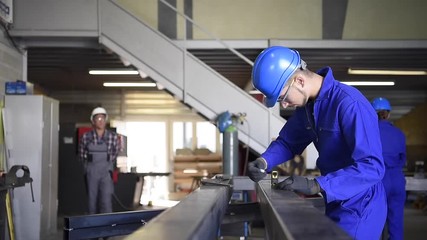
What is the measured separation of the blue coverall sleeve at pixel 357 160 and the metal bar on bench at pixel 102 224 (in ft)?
3.55

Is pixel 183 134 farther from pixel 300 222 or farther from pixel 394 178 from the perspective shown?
pixel 300 222

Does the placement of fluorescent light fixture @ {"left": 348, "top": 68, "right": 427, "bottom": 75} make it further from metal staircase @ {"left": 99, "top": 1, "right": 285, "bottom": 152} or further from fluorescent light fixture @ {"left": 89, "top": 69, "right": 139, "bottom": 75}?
fluorescent light fixture @ {"left": 89, "top": 69, "right": 139, "bottom": 75}

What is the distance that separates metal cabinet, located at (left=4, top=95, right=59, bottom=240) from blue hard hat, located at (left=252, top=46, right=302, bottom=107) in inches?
215

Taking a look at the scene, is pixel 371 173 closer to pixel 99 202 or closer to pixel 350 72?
pixel 99 202

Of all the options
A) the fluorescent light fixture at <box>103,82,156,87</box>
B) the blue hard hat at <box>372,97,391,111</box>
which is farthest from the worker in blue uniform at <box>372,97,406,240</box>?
the fluorescent light fixture at <box>103,82,156,87</box>

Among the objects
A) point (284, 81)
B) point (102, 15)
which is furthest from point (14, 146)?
point (284, 81)

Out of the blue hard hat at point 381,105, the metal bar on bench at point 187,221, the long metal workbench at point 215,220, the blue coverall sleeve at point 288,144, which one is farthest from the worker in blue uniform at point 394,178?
the metal bar on bench at point 187,221

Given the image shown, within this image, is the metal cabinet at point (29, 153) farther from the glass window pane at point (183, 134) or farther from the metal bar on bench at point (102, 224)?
the glass window pane at point (183, 134)

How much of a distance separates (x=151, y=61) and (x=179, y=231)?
6.25 metres

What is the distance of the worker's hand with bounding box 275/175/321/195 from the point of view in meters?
2.20

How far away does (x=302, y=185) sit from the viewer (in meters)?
2.28

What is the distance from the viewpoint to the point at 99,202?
6863 millimetres

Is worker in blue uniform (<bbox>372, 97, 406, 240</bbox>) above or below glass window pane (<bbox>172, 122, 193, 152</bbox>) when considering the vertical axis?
below

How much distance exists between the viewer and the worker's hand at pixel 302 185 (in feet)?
7.22
